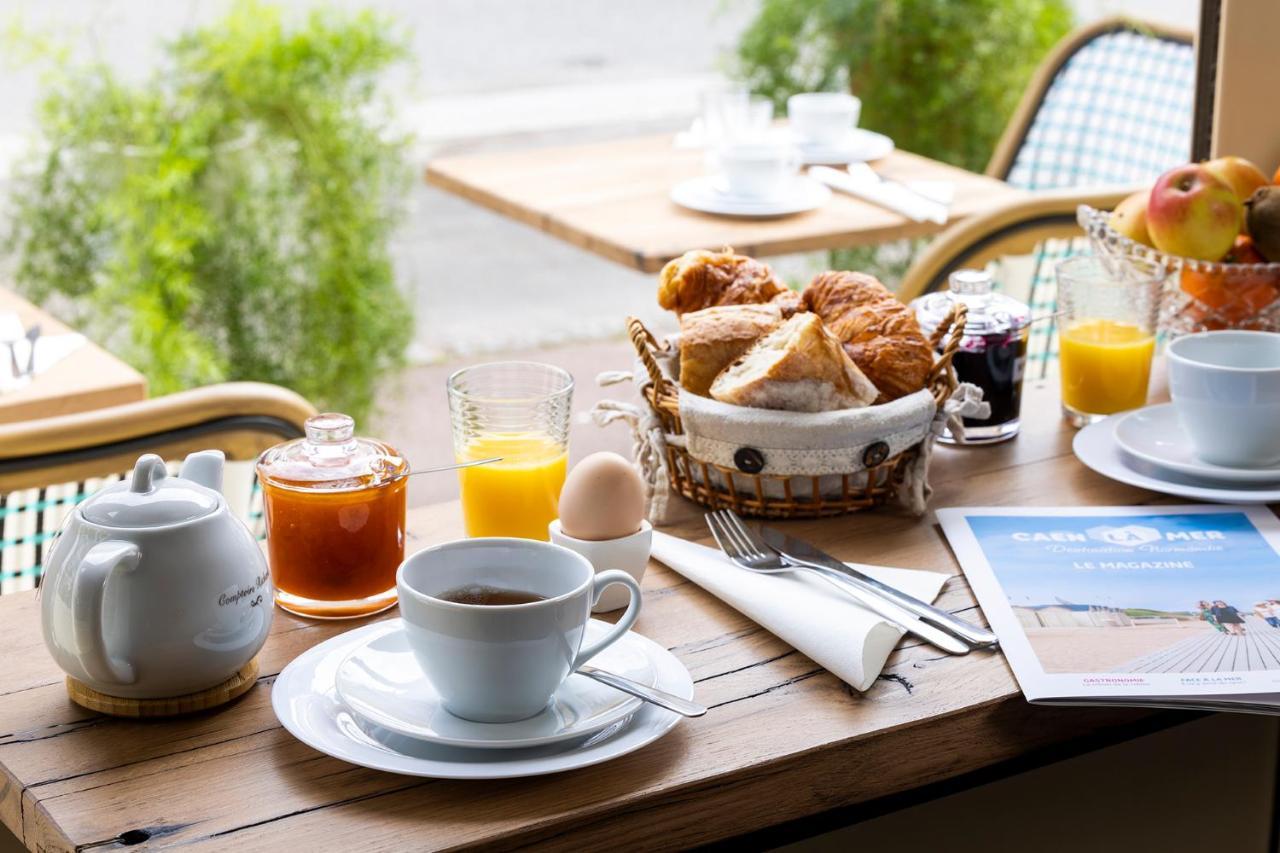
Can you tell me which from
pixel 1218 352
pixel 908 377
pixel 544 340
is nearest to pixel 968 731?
pixel 908 377

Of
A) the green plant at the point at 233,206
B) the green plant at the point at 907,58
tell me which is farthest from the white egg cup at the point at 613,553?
the green plant at the point at 907,58

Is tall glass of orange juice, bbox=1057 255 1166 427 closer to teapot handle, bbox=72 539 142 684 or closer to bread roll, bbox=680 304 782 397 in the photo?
bread roll, bbox=680 304 782 397

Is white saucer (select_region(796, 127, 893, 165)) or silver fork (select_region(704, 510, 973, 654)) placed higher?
white saucer (select_region(796, 127, 893, 165))

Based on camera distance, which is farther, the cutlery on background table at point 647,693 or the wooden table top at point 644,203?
the wooden table top at point 644,203

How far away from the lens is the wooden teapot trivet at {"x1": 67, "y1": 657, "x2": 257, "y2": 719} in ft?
2.73

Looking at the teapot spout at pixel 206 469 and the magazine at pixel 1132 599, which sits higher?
the teapot spout at pixel 206 469

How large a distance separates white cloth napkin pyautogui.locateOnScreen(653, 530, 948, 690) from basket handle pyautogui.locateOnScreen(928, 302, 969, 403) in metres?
0.17

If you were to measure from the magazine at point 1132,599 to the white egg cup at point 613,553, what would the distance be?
0.76 feet

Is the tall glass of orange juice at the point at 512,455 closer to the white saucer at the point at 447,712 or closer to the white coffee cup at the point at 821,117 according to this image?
the white saucer at the point at 447,712

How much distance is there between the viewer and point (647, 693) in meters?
0.81

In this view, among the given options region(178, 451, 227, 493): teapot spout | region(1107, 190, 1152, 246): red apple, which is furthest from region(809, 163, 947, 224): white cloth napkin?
region(178, 451, 227, 493): teapot spout

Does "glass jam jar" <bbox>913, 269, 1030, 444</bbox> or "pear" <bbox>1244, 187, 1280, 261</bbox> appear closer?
"glass jam jar" <bbox>913, 269, 1030, 444</bbox>

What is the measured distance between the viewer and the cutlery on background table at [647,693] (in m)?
0.80

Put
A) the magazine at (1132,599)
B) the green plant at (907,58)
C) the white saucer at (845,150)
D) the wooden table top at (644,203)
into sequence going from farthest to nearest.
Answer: the green plant at (907,58) < the white saucer at (845,150) < the wooden table top at (644,203) < the magazine at (1132,599)
